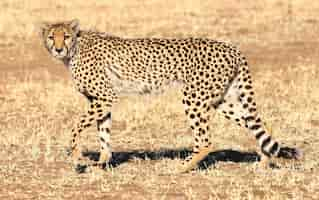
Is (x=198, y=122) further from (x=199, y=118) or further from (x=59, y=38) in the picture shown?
(x=59, y=38)

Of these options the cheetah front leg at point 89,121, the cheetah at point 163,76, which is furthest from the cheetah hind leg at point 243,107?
the cheetah front leg at point 89,121

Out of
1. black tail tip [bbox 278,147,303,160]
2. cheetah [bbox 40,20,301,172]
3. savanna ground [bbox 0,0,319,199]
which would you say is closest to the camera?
savanna ground [bbox 0,0,319,199]

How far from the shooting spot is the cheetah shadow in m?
8.36

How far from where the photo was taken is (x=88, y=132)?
10.2 m

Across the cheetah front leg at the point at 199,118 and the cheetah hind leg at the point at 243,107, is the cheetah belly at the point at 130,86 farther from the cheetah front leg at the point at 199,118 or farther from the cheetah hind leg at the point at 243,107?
the cheetah hind leg at the point at 243,107

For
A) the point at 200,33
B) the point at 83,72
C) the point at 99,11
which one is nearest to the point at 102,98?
the point at 83,72

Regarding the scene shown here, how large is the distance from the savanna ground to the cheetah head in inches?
42.6

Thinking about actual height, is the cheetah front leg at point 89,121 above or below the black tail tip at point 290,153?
above

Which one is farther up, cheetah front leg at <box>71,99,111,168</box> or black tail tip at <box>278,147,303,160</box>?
cheetah front leg at <box>71,99,111,168</box>

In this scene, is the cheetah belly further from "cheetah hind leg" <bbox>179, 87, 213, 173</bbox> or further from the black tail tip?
the black tail tip

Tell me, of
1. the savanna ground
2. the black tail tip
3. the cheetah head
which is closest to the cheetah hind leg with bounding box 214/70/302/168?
the black tail tip

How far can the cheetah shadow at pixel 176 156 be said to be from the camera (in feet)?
27.4

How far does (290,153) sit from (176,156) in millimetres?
1311

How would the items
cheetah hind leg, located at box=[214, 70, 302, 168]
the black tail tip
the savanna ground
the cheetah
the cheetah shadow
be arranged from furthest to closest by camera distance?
the cheetah shadow, cheetah hind leg, located at box=[214, 70, 302, 168], the cheetah, the black tail tip, the savanna ground
